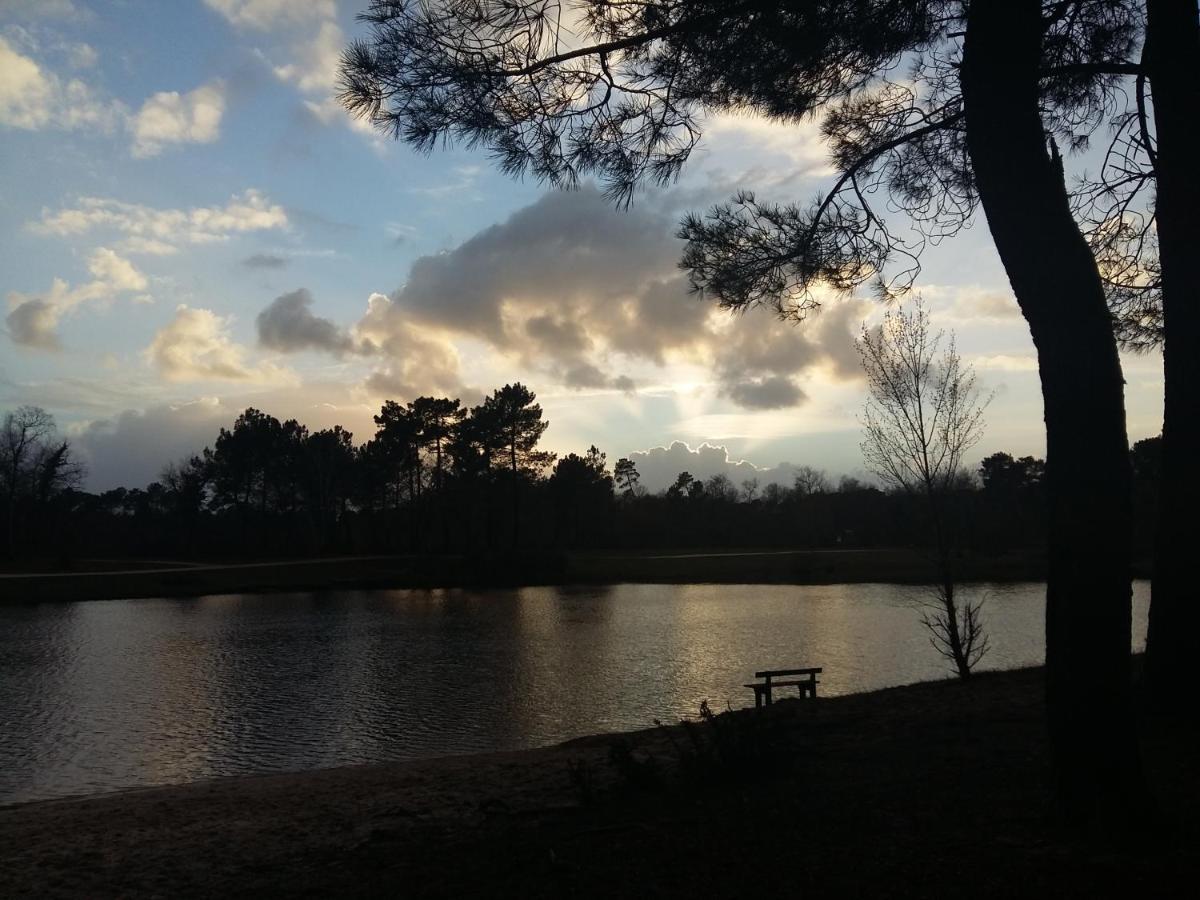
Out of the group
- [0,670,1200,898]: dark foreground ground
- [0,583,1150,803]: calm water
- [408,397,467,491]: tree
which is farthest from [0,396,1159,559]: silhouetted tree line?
[0,670,1200,898]: dark foreground ground

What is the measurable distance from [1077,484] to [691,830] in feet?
9.01

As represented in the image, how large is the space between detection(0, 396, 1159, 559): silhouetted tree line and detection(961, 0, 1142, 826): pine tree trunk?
1968 inches

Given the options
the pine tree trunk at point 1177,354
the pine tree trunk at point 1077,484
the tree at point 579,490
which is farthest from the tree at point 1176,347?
the tree at point 579,490

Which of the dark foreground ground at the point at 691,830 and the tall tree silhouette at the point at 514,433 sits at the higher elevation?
the tall tree silhouette at the point at 514,433

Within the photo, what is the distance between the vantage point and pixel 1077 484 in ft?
14.0

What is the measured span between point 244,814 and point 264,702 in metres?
10.0

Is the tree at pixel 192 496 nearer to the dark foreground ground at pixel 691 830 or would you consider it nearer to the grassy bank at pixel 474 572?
the grassy bank at pixel 474 572

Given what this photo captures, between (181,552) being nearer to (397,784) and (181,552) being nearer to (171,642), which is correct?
(171,642)

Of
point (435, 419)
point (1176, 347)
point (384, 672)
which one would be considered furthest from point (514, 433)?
point (1176, 347)

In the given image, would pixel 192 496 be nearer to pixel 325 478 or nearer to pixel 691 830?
pixel 325 478

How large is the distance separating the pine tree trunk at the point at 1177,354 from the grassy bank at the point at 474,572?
41527 millimetres

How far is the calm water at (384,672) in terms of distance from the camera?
13.1 m

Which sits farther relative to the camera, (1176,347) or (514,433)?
(514,433)

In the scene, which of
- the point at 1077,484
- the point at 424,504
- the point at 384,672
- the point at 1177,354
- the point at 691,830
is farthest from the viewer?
the point at 424,504
